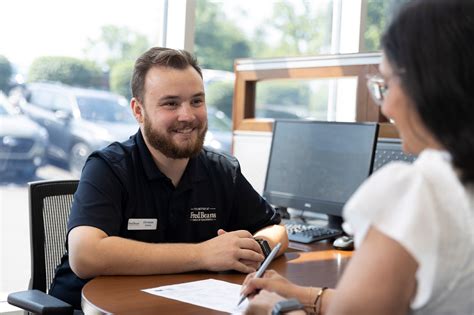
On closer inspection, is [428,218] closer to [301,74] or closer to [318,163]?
[318,163]

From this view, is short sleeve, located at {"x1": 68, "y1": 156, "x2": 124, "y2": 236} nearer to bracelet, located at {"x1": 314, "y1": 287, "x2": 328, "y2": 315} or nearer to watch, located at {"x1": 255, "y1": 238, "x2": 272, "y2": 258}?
watch, located at {"x1": 255, "y1": 238, "x2": 272, "y2": 258}

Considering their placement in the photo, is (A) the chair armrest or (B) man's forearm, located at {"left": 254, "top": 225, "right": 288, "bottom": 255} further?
(B) man's forearm, located at {"left": 254, "top": 225, "right": 288, "bottom": 255}

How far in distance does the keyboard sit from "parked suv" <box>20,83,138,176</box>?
4.14ft

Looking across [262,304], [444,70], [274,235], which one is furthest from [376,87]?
[274,235]

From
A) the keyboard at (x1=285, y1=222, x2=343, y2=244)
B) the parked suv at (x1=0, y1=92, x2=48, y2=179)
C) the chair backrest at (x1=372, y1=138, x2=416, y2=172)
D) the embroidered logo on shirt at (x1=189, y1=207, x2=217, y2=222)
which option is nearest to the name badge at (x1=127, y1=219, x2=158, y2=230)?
the embroidered logo on shirt at (x1=189, y1=207, x2=217, y2=222)

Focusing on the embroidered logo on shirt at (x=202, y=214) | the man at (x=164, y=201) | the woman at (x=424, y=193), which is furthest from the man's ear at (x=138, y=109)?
the woman at (x=424, y=193)

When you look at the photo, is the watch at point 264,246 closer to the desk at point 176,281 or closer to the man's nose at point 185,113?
the desk at point 176,281

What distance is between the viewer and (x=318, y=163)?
9.11 ft

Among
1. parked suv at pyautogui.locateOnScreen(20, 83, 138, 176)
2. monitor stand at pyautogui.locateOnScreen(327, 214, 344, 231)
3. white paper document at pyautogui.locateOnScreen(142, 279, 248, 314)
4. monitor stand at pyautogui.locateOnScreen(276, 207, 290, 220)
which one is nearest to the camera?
white paper document at pyautogui.locateOnScreen(142, 279, 248, 314)

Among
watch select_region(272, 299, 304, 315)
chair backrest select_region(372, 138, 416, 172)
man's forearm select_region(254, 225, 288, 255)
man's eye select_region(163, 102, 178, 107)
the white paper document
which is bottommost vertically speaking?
the white paper document

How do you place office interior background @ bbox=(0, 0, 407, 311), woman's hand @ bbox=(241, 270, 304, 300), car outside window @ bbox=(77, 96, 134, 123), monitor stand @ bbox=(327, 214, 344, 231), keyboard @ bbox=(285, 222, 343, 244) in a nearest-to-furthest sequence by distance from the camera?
1. woman's hand @ bbox=(241, 270, 304, 300)
2. keyboard @ bbox=(285, 222, 343, 244)
3. monitor stand @ bbox=(327, 214, 344, 231)
4. office interior background @ bbox=(0, 0, 407, 311)
5. car outside window @ bbox=(77, 96, 134, 123)

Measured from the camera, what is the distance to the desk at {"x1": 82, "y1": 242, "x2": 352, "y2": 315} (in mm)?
1442

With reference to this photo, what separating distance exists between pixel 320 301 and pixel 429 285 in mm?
495

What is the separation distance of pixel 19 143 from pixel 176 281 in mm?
1735
